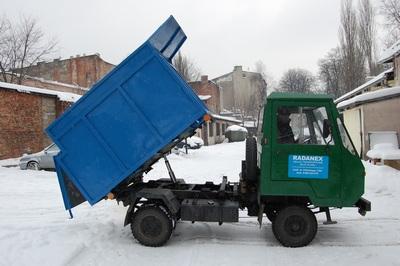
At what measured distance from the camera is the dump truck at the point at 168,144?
6.49 metres

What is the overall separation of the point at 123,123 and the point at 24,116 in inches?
604

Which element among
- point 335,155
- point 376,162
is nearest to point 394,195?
point 376,162

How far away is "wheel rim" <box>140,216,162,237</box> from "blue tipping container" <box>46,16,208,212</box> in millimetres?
777

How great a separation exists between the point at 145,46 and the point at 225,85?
3098 inches

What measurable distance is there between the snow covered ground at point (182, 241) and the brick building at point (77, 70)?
38.5 metres

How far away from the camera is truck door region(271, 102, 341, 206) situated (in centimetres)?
658

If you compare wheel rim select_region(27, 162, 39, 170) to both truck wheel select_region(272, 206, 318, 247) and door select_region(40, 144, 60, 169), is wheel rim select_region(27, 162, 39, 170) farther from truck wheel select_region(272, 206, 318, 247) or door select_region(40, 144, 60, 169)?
truck wheel select_region(272, 206, 318, 247)

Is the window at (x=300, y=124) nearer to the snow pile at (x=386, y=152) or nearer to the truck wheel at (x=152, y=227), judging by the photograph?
the truck wheel at (x=152, y=227)

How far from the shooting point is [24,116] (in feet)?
65.9

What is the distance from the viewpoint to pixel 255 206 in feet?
23.7

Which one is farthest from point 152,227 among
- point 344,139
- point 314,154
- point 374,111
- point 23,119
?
point 23,119

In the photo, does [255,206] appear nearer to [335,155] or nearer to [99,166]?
[335,155]

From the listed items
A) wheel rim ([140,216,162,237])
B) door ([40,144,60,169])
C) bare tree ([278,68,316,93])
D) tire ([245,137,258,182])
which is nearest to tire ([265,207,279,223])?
tire ([245,137,258,182])

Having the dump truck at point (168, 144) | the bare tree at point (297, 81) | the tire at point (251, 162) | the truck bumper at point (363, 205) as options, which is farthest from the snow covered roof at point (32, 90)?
the bare tree at point (297, 81)
